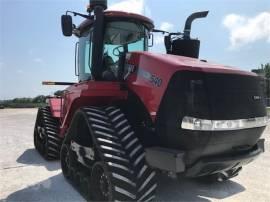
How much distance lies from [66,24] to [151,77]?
192 cm

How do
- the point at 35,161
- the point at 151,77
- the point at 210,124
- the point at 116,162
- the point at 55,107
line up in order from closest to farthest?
1. the point at 210,124
2. the point at 116,162
3. the point at 151,77
4. the point at 35,161
5. the point at 55,107

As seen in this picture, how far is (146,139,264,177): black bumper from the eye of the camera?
3.71 meters

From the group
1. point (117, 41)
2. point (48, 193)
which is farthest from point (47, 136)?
point (117, 41)

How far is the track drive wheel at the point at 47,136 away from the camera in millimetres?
7266

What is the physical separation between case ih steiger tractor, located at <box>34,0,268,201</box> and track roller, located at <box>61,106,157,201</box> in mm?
11

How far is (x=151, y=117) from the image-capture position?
4059 millimetres

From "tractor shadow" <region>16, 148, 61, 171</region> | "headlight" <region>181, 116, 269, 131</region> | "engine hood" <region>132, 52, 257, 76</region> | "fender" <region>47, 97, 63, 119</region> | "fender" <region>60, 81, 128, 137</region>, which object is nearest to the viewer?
"headlight" <region>181, 116, 269, 131</region>

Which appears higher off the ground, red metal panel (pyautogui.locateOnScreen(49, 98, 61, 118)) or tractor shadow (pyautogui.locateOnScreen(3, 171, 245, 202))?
red metal panel (pyautogui.locateOnScreen(49, 98, 61, 118))

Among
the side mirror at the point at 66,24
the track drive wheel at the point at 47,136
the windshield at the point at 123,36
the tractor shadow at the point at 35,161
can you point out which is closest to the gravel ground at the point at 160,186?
the tractor shadow at the point at 35,161

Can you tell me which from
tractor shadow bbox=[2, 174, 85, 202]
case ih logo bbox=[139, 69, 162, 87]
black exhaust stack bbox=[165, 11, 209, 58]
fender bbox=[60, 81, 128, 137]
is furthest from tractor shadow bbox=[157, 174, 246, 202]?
black exhaust stack bbox=[165, 11, 209, 58]

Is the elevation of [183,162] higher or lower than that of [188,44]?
lower

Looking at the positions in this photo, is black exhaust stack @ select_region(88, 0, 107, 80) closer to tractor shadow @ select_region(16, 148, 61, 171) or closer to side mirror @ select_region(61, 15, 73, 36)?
side mirror @ select_region(61, 15, 73, 36)

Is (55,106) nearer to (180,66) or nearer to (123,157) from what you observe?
(123,157)

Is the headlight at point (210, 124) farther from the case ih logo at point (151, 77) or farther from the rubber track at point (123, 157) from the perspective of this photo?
the rubber track at point (123, 157)
